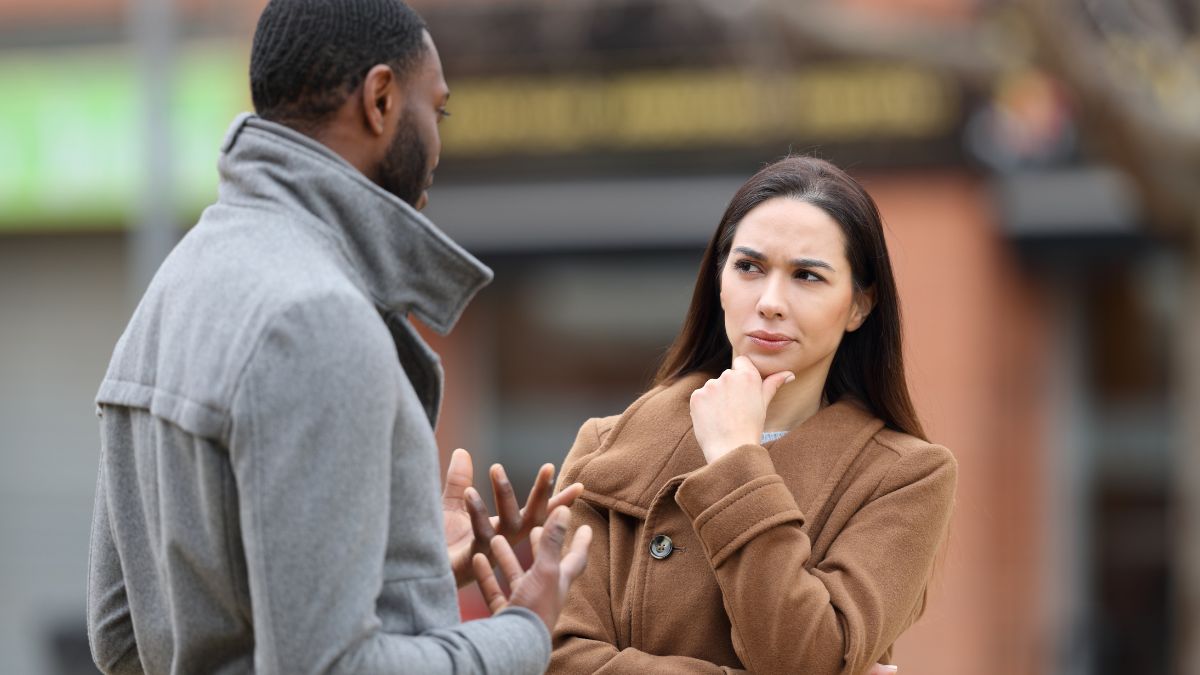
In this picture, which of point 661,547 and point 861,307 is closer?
point 661,547

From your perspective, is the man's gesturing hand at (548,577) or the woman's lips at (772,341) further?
the woman's lips at (772,341)

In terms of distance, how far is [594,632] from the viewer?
282cm

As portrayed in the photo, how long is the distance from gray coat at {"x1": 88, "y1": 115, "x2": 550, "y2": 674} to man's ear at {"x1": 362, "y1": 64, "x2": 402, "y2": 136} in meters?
0.07

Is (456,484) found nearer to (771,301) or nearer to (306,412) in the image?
(771,301)

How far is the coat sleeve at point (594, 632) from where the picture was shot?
2.73m

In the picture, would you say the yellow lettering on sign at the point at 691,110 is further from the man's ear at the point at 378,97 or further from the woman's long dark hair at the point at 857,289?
the man's ear at the point at 378,97

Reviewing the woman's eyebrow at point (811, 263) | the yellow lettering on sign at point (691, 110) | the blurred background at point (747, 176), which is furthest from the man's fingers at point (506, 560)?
the yellow lettering on sign at point (691, 110)

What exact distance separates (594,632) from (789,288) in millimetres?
654

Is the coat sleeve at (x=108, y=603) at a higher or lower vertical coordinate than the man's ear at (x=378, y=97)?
lower

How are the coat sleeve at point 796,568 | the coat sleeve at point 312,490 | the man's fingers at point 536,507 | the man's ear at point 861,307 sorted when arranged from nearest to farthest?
the coat sleeve at point 312,490
the coat sleeve at point 796,568
the man's fingers at point 536,507
the man's ear at point 861,307

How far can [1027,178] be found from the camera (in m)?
10.1

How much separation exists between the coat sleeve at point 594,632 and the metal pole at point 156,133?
540cm

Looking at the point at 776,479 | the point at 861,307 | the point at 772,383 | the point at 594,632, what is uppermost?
Answer: the point at 861,307

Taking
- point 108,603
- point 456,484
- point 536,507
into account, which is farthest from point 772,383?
point 108,603
